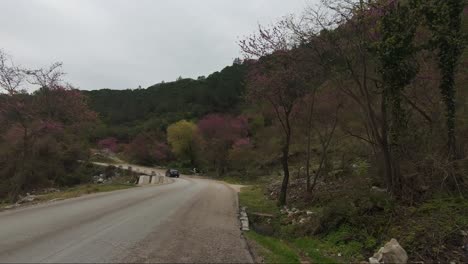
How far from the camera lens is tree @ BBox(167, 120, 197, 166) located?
86.1 m

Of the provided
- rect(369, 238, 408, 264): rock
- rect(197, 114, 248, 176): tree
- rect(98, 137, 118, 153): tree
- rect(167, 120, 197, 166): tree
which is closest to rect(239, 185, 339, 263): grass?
rect(369, 238, 408, 264): rock

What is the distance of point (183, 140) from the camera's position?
86250mm

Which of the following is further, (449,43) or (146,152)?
(146,152)

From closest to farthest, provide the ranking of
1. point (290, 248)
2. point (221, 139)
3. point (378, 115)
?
point (290, 248)
point (378, 115)
point (221, 139)

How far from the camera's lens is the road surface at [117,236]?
8805mm

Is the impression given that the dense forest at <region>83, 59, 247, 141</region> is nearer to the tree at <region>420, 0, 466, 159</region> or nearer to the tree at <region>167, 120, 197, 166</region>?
the tree at <region>167, 120, 197, 166</region>

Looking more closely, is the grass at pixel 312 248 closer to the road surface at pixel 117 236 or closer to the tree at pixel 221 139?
the road surface at pixel 117 236

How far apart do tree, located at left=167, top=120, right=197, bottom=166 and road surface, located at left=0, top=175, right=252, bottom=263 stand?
68803 mm

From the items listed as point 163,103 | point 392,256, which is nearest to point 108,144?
point 163,103

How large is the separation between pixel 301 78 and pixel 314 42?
2.90 meters

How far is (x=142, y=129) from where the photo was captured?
112 metres

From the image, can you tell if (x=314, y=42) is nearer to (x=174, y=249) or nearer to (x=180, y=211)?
(x=180, y=211)

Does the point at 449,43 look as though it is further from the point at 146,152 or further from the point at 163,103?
the point at 163,103

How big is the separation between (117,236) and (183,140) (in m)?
75.7
